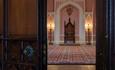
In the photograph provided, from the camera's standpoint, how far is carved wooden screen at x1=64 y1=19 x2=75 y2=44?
901 inches

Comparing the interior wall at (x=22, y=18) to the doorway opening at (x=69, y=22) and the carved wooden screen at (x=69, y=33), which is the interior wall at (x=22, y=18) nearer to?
the doorway opening at (x=69, y=22)

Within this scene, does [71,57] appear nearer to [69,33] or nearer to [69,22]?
[69,33]

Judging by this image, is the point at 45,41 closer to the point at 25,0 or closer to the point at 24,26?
the point at 24,26

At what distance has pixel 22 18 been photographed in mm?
4320

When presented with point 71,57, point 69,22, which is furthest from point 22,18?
point 69,22

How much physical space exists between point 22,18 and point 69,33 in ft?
61.6

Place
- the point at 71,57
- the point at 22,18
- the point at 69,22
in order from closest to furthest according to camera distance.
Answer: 1. the point at 22,18
2. the point at 71,57
3. the point at 69,22

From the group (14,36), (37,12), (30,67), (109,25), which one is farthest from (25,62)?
(109,25)

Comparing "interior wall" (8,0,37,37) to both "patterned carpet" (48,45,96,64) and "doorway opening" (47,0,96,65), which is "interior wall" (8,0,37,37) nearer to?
"patterned carpet" (48,45,96,64)

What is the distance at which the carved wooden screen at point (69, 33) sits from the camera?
22891mm

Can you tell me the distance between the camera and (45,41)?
4.11m

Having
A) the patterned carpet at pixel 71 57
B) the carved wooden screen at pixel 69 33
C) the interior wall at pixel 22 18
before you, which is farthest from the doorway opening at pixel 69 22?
the interior wall at pixel 22 18

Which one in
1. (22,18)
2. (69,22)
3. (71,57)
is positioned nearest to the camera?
(22,18)

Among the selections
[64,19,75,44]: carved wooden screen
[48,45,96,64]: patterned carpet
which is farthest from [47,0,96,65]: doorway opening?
[48,45,96,64]: patterned carpet
